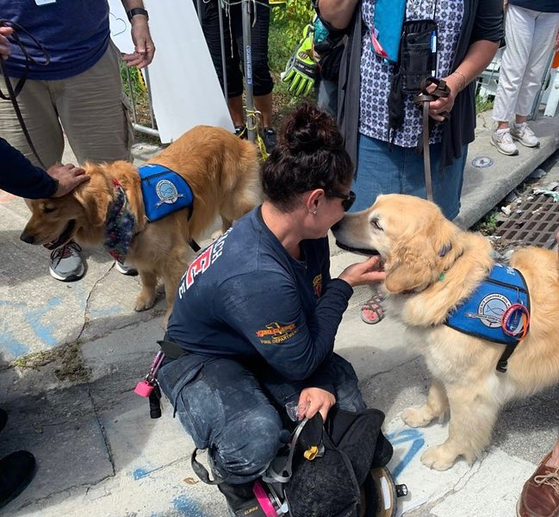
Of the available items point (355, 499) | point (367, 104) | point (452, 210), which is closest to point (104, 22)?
point (367, 104)

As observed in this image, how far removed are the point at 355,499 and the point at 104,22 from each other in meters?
2.77

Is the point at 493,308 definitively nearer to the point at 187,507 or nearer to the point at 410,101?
the point at 410,101

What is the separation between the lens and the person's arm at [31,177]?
84.0 inches

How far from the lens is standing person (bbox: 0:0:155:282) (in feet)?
8.58

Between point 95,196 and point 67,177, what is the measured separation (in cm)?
17

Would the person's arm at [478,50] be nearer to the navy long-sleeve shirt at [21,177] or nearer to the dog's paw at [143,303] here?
the navy long-sleeve shirt at [21,177]

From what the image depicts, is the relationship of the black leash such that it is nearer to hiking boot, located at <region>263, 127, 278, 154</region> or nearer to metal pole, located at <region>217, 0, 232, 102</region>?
metal pole, located at <region>217, 0, 232, 102</region>

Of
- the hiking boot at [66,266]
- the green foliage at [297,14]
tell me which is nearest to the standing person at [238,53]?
the green foliage at [297,14]

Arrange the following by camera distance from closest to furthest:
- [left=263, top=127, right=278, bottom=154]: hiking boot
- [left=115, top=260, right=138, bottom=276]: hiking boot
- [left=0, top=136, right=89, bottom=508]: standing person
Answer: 1. [left=0, top=136, right=89, bottom=508]: standing person
2. [left=115, top=260, right=138, bottom=276]: hiking boot
3. [left=263, top=127, right=278, bottom=154]: hiking boot

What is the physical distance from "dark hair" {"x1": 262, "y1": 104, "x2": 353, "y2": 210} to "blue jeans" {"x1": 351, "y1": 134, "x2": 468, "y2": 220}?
1.00 metres

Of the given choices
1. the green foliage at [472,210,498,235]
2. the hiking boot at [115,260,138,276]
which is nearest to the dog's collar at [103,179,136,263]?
the hiking boot at [115,260,138,276]

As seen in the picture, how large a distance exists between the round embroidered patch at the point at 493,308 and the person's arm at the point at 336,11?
1.50m

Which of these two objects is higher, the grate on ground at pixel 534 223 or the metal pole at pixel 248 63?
the metal pole at pixel 248 63

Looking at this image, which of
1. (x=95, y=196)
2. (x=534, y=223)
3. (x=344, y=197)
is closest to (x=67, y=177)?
(x=95, y=196)
